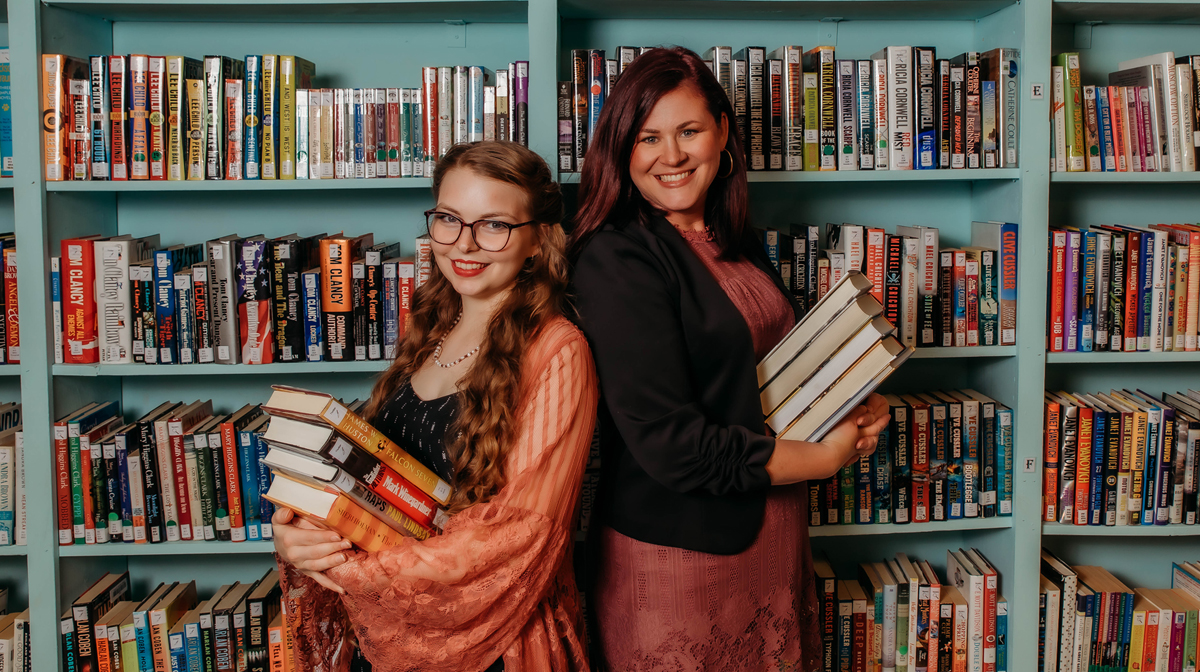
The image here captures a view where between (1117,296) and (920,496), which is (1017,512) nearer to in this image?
(920,496)

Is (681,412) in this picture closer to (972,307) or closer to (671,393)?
(671,393)

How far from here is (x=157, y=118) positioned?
194cm

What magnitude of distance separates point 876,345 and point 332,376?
4.91 feet

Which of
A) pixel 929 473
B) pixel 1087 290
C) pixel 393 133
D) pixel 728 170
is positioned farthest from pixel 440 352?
pixel 1087 290

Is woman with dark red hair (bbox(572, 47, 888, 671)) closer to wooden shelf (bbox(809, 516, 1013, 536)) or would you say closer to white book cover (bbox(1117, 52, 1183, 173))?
wooden shelf (bbox(809, 516, 1013, 536))

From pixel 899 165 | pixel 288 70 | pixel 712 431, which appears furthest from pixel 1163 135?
pixel 288 70

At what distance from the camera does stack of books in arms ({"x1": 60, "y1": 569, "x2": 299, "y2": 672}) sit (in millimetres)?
2029

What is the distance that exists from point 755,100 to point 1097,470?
1248mm

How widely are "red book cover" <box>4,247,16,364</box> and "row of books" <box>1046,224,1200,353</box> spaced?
8.06 ft

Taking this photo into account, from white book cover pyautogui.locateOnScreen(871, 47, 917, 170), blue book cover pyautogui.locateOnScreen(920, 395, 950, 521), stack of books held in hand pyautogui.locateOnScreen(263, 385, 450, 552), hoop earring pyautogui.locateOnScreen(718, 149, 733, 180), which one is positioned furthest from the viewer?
blue book cover pyautogui.locateOnScreen(920, 395, 950, 521)

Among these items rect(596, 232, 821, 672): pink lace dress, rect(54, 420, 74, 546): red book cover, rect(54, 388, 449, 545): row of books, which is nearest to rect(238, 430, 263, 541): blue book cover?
rect(54, 388, 449, 545): row of books

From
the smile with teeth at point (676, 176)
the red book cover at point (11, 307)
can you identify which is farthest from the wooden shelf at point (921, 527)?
the red book cover at point (11, 307)

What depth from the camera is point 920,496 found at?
214cm

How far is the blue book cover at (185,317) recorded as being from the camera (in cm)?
195
